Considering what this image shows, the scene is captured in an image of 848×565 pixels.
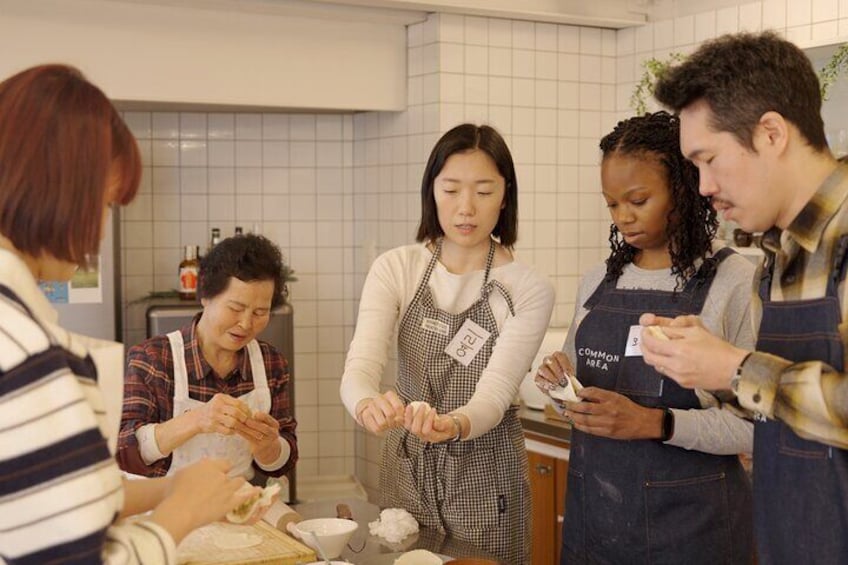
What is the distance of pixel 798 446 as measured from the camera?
1.82m

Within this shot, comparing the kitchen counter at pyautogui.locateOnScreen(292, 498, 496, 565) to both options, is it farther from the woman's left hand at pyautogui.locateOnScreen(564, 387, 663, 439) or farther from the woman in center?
the woman's left hand at pyautogui.locateOnScreen(564, 387, 663, 439)

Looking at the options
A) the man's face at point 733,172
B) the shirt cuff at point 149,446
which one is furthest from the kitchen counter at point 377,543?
the man's face at point 733,172

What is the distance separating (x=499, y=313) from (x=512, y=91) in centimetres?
217

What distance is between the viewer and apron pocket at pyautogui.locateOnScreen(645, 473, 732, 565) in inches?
91.1

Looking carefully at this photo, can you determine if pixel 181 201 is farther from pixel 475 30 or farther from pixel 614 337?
pixel 614 337

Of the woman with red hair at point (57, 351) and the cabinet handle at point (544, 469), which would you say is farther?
the cabinet handle at point (544, 469)

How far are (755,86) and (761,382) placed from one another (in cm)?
49

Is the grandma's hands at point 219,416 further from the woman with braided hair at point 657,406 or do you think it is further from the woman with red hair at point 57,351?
the woman with red hair at point 57,351

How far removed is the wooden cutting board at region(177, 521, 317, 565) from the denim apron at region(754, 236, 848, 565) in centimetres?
86

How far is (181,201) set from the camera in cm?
511

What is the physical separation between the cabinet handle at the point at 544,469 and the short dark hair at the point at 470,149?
4.41 ft

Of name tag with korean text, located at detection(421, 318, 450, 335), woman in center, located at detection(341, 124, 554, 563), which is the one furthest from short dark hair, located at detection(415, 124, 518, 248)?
name tag with korean text, located at detection(421, 318, 450, 335)

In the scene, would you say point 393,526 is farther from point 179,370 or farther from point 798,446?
point 798,446

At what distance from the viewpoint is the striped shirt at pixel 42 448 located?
1.23 metres
